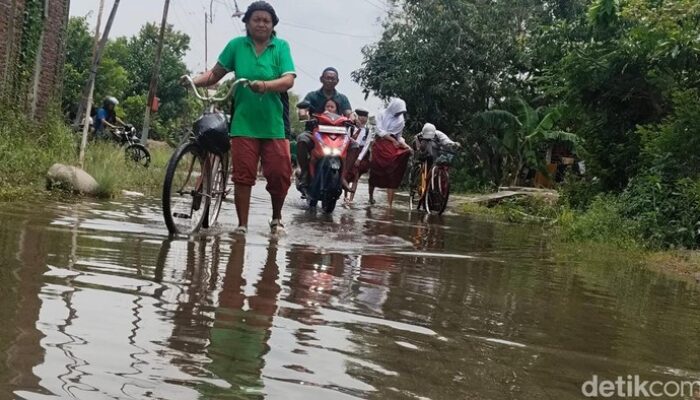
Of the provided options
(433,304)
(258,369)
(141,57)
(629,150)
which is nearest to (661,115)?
(629,150)

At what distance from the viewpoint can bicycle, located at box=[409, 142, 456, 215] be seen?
1262 centimetres

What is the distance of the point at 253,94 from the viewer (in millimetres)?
6598

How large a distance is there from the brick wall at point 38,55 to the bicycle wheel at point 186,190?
7359 millimetres

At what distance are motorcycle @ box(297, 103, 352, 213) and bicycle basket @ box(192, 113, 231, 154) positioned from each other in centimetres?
305

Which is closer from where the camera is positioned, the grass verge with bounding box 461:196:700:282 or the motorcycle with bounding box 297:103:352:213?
the grass verge with bounding box 461:196:700:282

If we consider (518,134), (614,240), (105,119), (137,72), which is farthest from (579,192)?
(137,72)

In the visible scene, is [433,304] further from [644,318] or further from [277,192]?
[277,192]

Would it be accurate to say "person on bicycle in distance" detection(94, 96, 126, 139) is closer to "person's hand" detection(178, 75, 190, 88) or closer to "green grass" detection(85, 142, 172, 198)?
"green grass" detection(85, 142, 172, 198)

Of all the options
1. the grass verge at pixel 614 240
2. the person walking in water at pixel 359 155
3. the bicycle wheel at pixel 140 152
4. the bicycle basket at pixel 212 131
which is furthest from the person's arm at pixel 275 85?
the bicycle wheel at pixel 140 152

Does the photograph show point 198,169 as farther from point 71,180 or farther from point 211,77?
point 71,180

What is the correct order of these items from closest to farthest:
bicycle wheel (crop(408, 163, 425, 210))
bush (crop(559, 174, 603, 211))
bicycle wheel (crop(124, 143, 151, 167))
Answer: bush (crop(559, 174, 603, 211)), bicycle wheel (crop(408, 163, 425, 210)), bicycle wheel (crop(124, 143, 151, 167))

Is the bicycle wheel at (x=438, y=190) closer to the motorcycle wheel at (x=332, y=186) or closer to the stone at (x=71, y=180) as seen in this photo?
the motorcycle wheel at (x=332, y=186)

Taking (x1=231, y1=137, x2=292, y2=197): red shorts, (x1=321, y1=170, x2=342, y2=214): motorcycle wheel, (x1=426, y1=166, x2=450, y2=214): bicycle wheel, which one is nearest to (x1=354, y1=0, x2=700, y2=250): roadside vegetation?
(x1=426, y1=166, x2=450, y2=214): bicycle wheel

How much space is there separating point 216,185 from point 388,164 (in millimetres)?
6376
